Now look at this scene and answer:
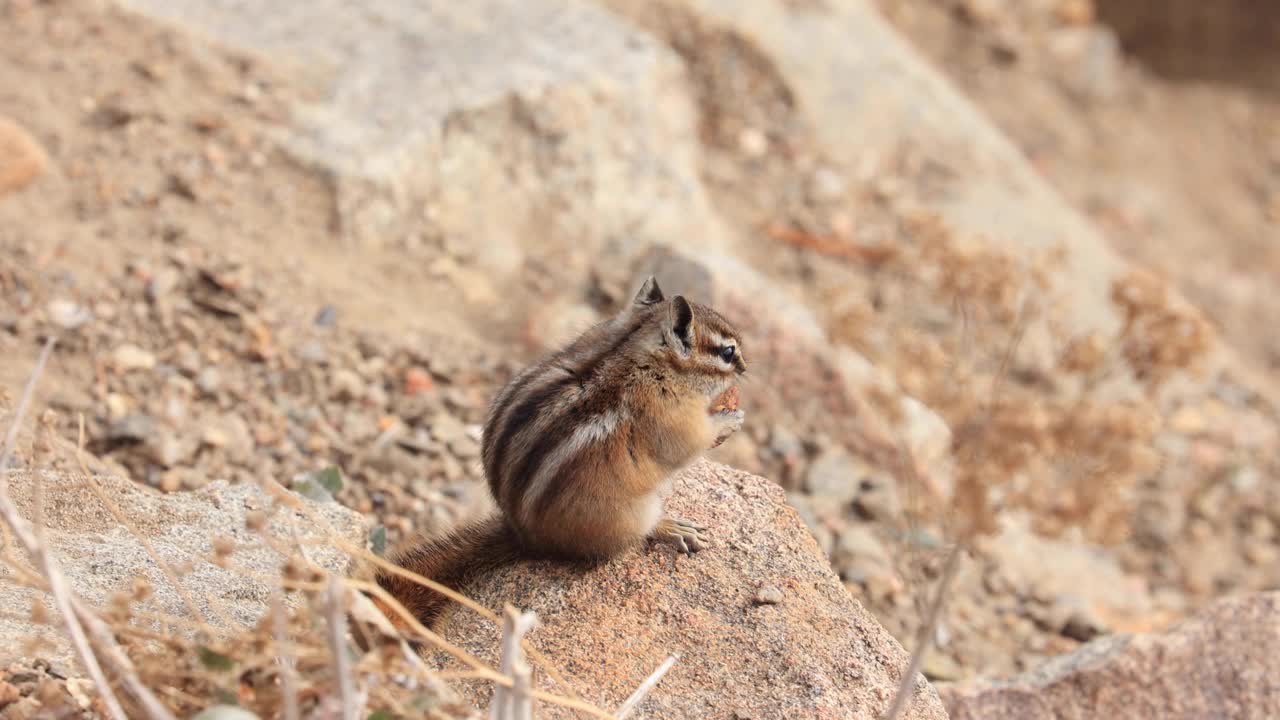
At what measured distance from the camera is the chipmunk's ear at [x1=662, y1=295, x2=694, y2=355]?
3.34 m

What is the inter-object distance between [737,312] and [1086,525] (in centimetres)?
160

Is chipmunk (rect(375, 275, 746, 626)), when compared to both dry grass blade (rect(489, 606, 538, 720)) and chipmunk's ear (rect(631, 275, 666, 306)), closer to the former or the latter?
chipmunk's ear (rect(631, 275, 666, 306))

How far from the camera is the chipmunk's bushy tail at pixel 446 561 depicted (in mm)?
3139

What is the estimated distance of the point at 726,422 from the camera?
11.4 feet

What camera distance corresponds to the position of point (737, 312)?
208 inches

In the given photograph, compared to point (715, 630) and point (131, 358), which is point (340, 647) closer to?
point (715, 630)

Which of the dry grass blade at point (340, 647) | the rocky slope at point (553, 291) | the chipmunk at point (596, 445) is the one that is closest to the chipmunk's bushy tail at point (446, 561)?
the chipmunk at point (596, 445)

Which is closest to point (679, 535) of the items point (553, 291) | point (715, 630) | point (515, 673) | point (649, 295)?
point (715, 630)

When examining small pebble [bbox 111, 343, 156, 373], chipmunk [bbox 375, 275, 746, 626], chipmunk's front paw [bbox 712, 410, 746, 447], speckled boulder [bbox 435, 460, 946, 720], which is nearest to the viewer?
speckled boulder [bbox 435, 460, 946, 720]

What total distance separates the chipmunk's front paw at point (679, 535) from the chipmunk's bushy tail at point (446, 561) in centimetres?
35

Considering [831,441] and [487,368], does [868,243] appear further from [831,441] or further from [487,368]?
[487,368]

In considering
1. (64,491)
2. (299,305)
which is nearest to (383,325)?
(299,305)

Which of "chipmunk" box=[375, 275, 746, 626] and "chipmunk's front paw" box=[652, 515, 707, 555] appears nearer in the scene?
"chipmunk" box=[375, 275, 746, 626]

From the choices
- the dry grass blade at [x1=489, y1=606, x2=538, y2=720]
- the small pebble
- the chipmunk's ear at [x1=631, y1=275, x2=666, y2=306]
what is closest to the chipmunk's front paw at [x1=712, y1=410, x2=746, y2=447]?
the chipmunk's ear at [x1=631, y1=275, x2=666, y2=306]
